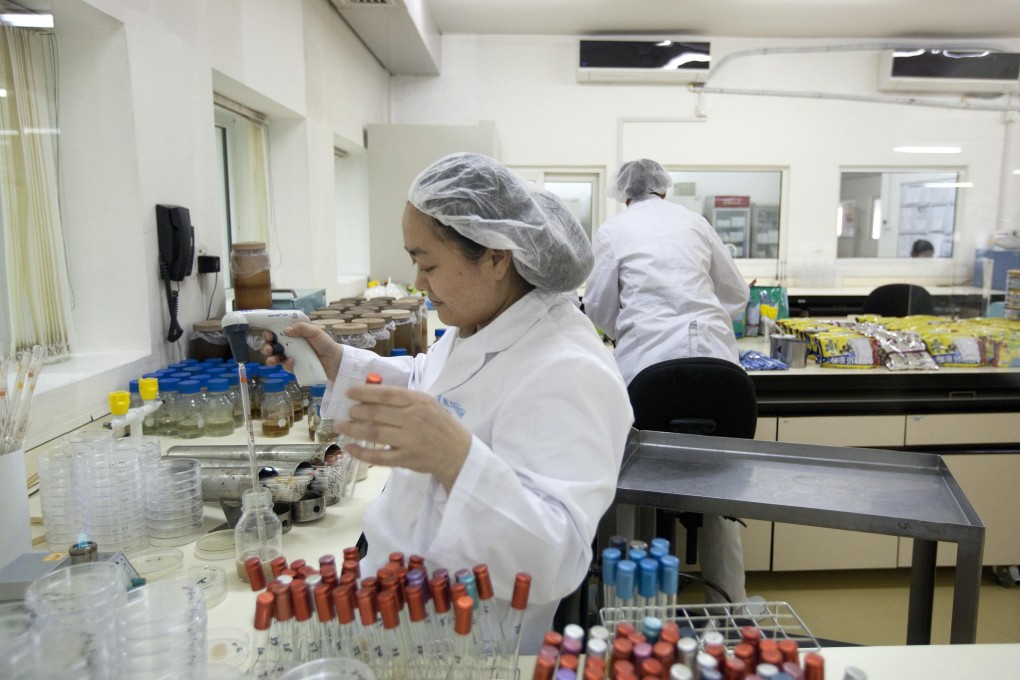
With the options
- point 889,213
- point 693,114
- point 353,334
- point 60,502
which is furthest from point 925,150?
point 60,502

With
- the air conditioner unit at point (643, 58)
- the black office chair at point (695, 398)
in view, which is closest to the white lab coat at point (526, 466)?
the black office chair at point (695, 398)

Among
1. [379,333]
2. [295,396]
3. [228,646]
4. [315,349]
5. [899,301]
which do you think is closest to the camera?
[228,646]

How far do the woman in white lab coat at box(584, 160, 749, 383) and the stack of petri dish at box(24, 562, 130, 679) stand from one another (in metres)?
2.10

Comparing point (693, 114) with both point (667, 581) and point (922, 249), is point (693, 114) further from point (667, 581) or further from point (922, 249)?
point (667, 581)

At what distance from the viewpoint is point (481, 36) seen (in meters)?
5.69

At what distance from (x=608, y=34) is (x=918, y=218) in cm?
309

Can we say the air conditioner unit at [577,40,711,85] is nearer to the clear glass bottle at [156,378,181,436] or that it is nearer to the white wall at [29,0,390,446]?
the white wall at [29,0,390,446]

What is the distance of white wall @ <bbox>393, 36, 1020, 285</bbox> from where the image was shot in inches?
224

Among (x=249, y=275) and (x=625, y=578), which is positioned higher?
(x=249, y=275)

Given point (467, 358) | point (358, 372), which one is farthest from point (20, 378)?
point (467, 358)

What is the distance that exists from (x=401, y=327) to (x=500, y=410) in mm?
1652

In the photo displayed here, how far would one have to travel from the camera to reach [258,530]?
1258 mm

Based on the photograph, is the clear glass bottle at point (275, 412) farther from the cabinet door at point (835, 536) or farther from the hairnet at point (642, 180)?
the cabinet door at point (835, 536)

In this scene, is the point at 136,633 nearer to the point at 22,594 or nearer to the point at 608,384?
the point at 22,594
